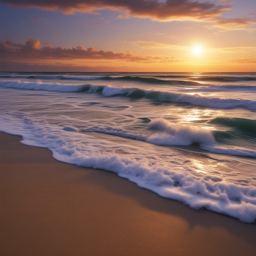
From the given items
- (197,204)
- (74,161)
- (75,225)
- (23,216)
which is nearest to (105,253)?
(75,225)

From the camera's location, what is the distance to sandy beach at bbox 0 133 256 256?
1.66 m

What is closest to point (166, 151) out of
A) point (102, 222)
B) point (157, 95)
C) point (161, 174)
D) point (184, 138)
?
point (184, 138)

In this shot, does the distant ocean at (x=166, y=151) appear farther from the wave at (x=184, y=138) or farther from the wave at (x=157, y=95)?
the wave at (x=157, y=95)

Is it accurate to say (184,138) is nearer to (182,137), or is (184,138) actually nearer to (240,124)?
(182,137)

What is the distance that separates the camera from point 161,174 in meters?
2.79

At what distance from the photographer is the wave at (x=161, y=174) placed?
224 cm

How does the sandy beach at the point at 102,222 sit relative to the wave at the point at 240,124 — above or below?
above

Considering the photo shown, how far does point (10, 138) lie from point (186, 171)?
141 inches

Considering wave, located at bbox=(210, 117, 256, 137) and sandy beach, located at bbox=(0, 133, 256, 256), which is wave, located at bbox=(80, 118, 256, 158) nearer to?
wave, located at bbox=(210, 117, 256, 137)

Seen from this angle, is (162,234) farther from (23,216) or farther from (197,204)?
(23,216)

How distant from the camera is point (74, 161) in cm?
332

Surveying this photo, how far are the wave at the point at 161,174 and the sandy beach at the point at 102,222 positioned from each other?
14 cm

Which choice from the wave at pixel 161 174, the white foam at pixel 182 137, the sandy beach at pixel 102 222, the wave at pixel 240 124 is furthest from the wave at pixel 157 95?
the sandy beach at pixel 102 222

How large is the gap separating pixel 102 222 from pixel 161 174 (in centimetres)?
111
